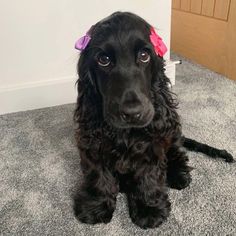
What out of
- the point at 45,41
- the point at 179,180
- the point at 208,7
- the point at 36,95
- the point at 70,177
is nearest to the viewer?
the point at 179,180

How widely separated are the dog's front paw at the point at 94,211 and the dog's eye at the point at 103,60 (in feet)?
1.62

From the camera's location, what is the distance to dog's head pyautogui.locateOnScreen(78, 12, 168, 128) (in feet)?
3.07

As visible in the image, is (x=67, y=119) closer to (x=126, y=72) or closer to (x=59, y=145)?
(x=59, y=145)

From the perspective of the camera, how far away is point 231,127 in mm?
1606

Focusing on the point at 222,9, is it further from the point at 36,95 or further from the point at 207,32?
the point at 36,95

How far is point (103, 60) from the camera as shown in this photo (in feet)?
3.17

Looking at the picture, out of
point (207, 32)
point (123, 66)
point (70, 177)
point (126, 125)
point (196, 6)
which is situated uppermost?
point (123, 66)

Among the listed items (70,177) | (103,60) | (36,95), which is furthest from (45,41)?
(103,60)

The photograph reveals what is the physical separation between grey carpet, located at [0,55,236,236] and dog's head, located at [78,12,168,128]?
Result: 40 centimetres

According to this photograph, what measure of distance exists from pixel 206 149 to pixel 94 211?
1.83ft

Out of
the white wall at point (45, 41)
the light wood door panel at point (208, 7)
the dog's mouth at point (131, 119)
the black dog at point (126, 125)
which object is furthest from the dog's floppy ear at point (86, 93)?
the light wood door panel at point (208, 7)

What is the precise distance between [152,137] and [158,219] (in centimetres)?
28

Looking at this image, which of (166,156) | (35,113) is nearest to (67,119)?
(35,113)

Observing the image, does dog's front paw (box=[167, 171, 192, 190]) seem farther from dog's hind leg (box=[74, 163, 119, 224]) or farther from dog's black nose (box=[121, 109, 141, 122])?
dog's black nose (box=[121, 109, 141, 122])
